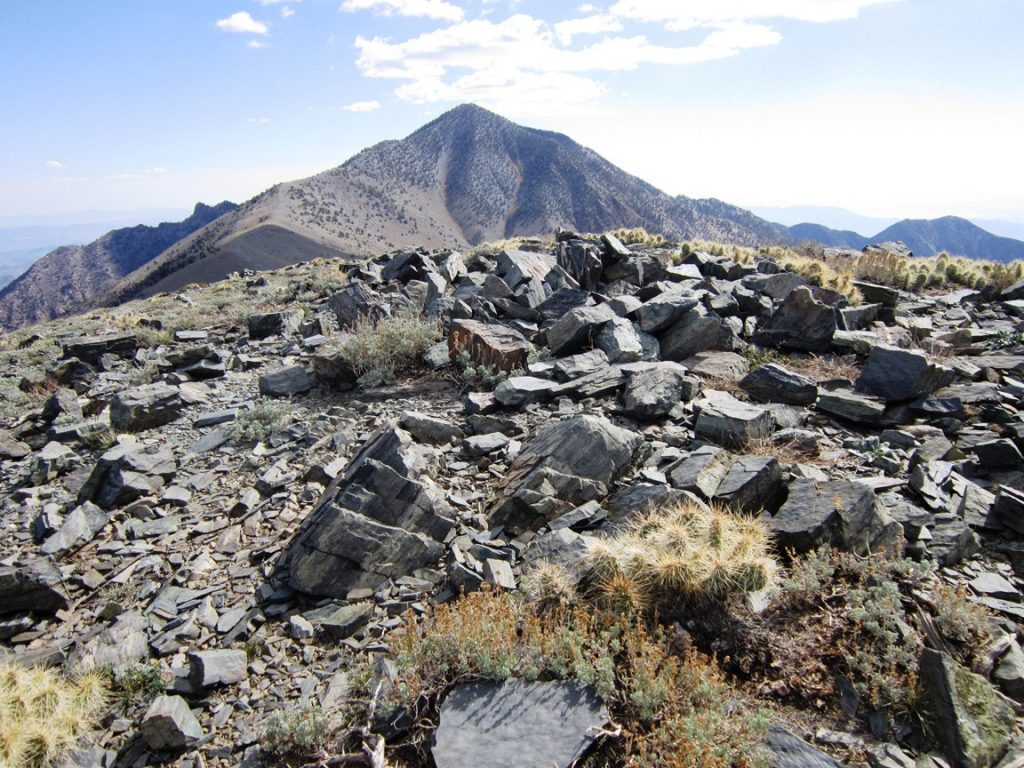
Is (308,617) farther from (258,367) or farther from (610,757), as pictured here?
(258,367)

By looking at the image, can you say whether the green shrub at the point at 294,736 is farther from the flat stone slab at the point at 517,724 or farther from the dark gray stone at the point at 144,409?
the dark gray stone at the point at 144,409

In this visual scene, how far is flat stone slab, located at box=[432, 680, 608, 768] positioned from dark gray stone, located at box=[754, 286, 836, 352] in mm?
8640

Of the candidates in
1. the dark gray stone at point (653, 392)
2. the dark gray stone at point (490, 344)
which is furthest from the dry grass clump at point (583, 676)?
the dark gray stone at point (490, 344)

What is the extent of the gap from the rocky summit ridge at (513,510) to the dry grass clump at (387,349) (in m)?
0.08

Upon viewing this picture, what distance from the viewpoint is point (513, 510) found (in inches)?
240

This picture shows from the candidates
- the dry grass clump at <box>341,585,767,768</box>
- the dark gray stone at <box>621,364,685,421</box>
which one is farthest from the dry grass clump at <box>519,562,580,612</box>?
the dark gray stone at <box>621,364,685,421</box>

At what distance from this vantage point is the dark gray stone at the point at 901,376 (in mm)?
8312

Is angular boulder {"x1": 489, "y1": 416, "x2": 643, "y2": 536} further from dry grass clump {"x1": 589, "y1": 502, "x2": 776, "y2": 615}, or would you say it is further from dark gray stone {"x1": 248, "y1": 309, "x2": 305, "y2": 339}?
dark gray stone {"x1": 248, "y1": 309, "x2": 305, "y2": 339}

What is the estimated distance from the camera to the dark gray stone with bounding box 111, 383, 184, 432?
9.38 meters

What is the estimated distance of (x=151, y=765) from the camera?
4035 millimetres

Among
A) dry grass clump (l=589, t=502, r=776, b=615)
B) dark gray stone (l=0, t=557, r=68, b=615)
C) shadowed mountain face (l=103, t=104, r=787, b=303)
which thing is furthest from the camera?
shadowed mountain face (l=103, t=104, r=787, b=303)

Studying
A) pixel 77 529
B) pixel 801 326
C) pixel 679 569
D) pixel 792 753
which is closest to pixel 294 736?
pixel 679 569

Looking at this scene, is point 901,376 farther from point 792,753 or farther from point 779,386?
point 792,753

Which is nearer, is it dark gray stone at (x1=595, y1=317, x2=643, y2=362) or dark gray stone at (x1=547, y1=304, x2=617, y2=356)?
dark gray stone at (x1=595, y1=317, x2=643, y2=362)
